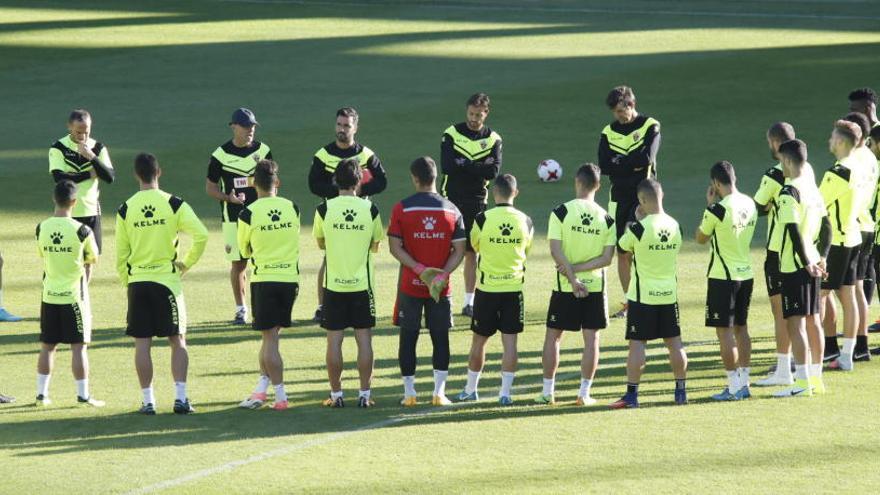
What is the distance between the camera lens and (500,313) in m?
11.0

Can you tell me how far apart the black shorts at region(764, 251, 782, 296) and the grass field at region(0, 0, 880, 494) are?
853 millimetres

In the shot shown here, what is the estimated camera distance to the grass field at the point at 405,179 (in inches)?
369

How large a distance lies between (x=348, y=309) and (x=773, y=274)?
11.2 feet

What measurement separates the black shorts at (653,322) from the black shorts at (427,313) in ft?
4.65

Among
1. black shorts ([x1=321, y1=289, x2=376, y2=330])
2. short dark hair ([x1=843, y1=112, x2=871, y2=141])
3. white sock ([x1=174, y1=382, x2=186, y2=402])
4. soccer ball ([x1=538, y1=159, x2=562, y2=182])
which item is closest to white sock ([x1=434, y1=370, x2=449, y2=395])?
black shorts ([x1=321, y1=289, x2=376, y2=330])

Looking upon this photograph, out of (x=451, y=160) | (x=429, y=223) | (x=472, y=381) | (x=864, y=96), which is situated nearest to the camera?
(x=429, y=223)

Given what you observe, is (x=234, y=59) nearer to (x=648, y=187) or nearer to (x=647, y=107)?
(x=647, y=107)

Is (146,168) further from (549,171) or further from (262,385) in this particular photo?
(549,171)

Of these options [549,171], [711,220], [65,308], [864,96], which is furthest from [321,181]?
[549,171]

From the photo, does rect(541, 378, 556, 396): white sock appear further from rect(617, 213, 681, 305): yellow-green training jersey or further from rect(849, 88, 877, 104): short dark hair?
rect(849, 88, 877, 104): short dark hair

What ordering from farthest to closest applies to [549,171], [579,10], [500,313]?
[579,10] < [549,171] < [500,313]

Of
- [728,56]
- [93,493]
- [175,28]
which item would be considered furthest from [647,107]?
[93,493]

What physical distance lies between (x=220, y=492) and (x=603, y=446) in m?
2.68

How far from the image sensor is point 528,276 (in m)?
16.5
